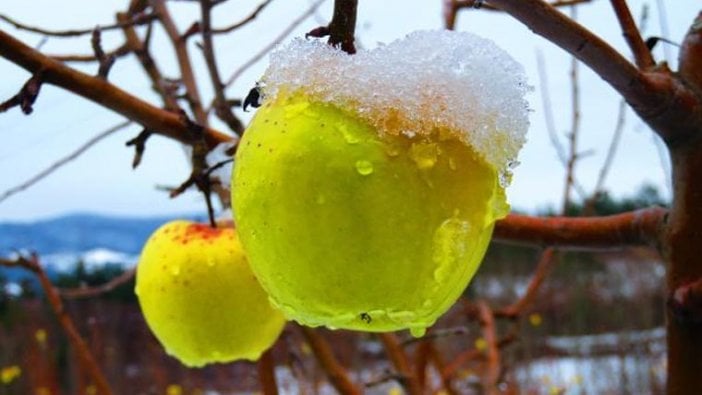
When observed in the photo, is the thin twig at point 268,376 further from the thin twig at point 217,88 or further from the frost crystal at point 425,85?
the frost crystal at point 425,85

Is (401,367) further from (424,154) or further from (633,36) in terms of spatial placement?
(424,154)

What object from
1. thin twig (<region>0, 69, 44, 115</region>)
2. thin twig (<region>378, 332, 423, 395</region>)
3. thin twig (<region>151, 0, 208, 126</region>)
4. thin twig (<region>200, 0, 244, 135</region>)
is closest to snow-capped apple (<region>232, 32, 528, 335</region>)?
thin twig (<region>0, 69, 44, 115</region>)

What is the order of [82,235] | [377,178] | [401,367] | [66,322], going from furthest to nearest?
[82,235] < [66,322] < [401,367] < [377,178]

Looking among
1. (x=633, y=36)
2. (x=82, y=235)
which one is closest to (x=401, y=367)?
(x=633, y=36)

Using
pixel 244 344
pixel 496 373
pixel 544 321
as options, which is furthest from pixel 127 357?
pixel 244 344

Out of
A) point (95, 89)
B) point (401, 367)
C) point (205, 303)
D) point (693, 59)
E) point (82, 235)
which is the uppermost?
point (693, 59)
